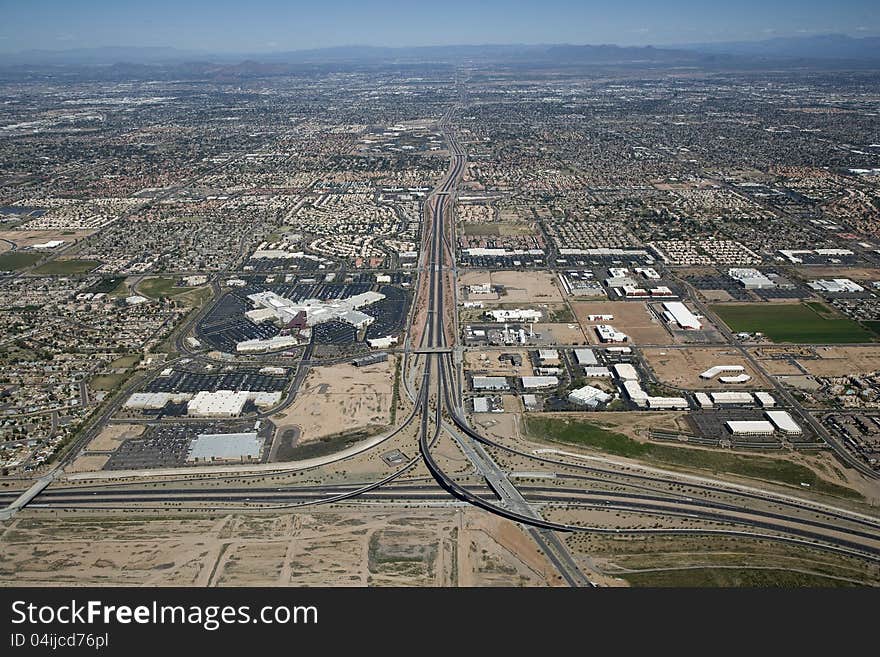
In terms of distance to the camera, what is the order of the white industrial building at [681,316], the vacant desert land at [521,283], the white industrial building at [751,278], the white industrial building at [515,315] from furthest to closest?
1. the white industrial building at [751,278]
2. the vacant desert land at [521,283]
3. the white industrial building at [515,315]
4. the white industrial building at [681,316]

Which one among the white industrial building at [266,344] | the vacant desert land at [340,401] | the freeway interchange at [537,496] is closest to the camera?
the freeway interchange at [537,496]

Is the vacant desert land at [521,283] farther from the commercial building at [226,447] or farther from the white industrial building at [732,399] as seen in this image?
the commercial building at [226,447]

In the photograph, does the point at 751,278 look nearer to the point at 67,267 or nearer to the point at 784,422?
the point at 784,422

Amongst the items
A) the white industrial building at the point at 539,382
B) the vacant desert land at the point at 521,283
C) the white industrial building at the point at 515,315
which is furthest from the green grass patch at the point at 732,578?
the vacant desert land at the point at 521,283

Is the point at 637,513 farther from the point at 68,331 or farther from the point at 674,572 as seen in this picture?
the point at 68,331

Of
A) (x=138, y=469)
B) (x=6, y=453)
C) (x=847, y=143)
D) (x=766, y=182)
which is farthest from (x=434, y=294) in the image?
(x=847, y=143)
